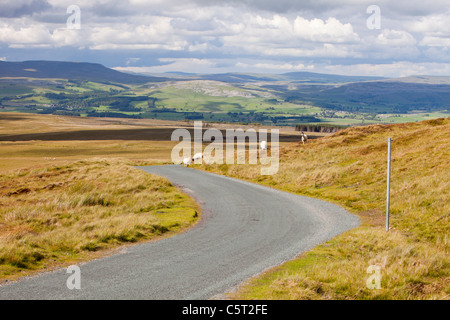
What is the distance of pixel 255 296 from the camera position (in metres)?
12.8

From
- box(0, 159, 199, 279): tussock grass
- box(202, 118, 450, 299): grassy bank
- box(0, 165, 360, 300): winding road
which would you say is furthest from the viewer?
box(0, 159, 199, 279): tussock grass

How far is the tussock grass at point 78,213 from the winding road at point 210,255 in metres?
1.20

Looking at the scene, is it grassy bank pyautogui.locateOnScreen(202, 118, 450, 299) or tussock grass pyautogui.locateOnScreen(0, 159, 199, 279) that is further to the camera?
tussock grass pyautogui.locateOnScreen(0, 159, 199, 279)

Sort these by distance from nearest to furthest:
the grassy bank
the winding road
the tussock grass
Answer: the winding road
the grassy bank
the tussock grass

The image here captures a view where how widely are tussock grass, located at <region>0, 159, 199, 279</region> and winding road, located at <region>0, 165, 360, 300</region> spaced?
1.20m

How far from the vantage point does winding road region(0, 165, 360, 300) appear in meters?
12.9

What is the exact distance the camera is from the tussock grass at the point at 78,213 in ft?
54.7

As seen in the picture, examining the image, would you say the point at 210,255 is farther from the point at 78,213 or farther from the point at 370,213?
the point at 370,213

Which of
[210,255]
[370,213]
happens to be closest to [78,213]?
[210,255]

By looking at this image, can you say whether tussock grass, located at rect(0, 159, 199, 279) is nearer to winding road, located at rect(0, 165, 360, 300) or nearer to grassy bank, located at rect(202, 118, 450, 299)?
winding road, located at rect(0, 165, 360, 300)

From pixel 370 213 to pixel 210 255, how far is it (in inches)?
562

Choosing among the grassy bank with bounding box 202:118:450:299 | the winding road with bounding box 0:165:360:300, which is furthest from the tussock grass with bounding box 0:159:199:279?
the grassy bank with bounding box 202:118:450:299

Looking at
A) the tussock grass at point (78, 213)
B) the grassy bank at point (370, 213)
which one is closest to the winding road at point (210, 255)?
the grassy bank at point (370, 213)
